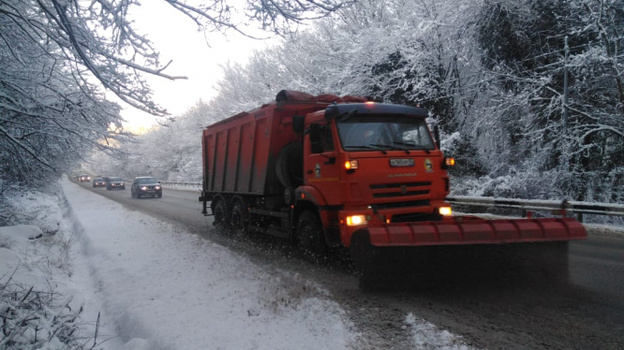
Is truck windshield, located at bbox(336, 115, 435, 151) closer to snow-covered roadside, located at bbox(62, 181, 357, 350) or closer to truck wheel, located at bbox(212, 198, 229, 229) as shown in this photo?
snow-covered roadside, located at bbox(62, 181, 357, 350)

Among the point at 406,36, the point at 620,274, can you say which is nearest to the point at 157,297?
the point at 620,274

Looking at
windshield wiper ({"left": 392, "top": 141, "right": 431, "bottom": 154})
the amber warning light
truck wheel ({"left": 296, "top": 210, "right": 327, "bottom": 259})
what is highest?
windshield wiper ({"left": 392, "top": 141, "right": 431, "bottom": 154})

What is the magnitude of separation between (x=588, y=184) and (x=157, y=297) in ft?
44.6

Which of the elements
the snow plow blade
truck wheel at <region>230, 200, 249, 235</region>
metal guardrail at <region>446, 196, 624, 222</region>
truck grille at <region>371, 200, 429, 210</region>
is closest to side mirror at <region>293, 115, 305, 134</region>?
truck grille at <region>371, 200, 429, 210</region>

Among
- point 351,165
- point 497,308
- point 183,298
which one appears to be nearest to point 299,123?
point 351,165

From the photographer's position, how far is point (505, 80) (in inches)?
617

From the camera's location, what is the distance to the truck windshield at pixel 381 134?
6.84 metres

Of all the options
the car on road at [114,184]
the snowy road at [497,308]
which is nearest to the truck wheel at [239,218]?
the snowy road at [497,308]

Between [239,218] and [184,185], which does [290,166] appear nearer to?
[239,218]

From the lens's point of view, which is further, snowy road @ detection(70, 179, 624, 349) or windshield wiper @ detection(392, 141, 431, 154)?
windshield wiper @ detection(392, 141, 431, 154)

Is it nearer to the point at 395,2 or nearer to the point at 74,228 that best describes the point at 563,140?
the point at 395,2

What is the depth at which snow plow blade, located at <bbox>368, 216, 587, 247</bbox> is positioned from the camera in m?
5.13

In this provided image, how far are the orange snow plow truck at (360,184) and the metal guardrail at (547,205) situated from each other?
12.0 feet

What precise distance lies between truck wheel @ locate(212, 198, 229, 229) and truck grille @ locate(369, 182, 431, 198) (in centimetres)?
663
